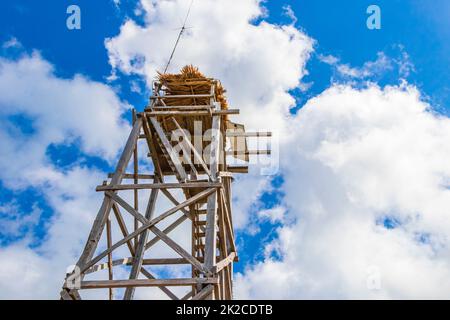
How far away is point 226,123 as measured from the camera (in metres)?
14.8

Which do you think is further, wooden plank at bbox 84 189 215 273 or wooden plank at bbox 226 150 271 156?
wooden plank at bbox 226 150 271 156

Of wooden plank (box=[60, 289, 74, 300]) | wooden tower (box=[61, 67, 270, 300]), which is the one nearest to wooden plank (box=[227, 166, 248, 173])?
wooden tower (box=[61, 67, 270, 300])

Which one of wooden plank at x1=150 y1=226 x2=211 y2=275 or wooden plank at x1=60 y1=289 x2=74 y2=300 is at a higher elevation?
wooden plank at x1=150 y1=226 x2=211 y2=275

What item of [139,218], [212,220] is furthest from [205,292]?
[139,218]

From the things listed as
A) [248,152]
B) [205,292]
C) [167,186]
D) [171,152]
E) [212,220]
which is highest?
[248,152]

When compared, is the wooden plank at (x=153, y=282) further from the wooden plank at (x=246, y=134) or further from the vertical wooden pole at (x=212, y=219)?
the wooden plank at (x=246, y=134)

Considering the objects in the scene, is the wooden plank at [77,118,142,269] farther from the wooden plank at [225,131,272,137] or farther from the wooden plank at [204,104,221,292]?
the wooden plank at [225,131,272,137]

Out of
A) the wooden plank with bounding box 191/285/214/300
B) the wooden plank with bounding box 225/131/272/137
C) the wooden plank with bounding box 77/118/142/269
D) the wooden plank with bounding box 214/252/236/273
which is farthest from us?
the wooden plank with bounding box 225/131/272/137

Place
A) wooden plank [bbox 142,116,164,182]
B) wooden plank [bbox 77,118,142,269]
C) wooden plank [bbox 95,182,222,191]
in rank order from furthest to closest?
wooden plank [bbox 142,116,164,182] < wooden plank [bbox 95,182,222,191] < wooden plank [bbox 77,118,142,269]

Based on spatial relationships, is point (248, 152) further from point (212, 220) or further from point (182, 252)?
point (182, 252)

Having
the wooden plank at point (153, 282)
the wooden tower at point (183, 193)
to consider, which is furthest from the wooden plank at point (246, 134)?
the wooden plank at point (153, 282)

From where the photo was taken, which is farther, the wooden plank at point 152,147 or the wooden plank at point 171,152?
the wooden plank at point 152,147
